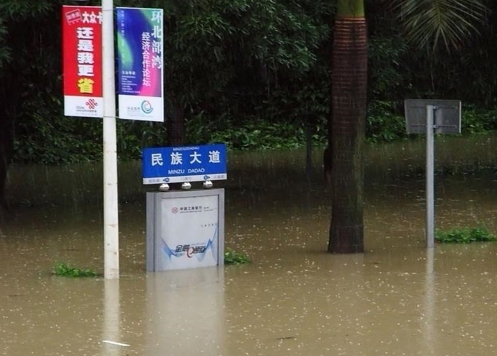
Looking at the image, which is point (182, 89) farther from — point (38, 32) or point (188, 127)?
point (188, 127)

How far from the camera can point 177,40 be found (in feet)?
48.2

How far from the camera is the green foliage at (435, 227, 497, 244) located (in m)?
14.7

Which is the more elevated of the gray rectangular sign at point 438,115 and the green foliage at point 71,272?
the gray rectangular sign at point 438,115

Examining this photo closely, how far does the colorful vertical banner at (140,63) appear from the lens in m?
11.7

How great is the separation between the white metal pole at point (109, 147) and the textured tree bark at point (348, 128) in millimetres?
3122

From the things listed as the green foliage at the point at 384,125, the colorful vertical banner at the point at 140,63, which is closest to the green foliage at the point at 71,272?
the colorful vertical banner at the point at 140,63

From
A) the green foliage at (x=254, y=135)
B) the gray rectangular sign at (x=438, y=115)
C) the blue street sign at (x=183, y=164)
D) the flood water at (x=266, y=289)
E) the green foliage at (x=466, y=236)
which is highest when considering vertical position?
the gray rectangular sign at (x=438, y=115)

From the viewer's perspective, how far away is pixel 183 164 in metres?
12.4

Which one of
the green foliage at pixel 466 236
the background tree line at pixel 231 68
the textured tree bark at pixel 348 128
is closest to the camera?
the textured tree bark at pixel 348 128

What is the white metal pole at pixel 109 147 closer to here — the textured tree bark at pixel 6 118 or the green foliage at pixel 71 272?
the green foliage at pixel 71 272

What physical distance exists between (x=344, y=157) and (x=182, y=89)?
399cm

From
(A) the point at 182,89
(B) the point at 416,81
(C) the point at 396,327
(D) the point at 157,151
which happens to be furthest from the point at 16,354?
(B) the point at 416,81

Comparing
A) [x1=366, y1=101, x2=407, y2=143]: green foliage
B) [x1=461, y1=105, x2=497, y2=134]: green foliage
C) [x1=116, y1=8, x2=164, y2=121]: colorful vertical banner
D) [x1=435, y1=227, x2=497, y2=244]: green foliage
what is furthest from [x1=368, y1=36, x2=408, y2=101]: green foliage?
[x1=461, y1=105, x2=497, y2=134]: green foliage

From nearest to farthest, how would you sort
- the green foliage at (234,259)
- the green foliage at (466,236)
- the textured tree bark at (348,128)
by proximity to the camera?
the green foliage at (234,259) < the textured tree bark at (348,128) < the green foliage at (466,236)
